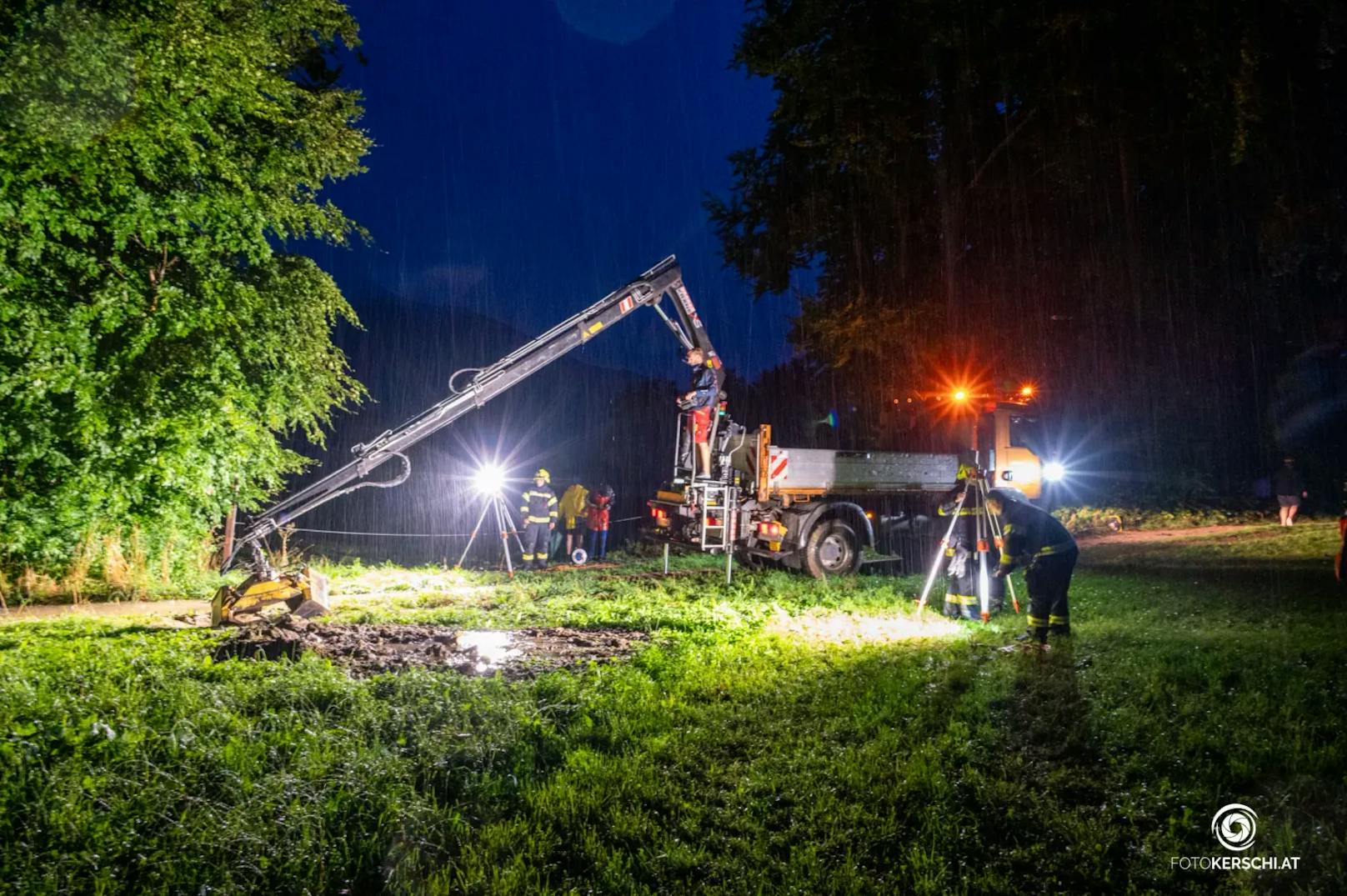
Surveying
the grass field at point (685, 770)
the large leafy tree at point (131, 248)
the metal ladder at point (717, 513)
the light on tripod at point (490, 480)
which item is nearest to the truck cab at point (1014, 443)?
the metal ladder at point (717, 513)

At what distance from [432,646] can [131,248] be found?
17.8 ft

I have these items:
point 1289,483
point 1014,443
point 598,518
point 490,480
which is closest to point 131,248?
point 490,480

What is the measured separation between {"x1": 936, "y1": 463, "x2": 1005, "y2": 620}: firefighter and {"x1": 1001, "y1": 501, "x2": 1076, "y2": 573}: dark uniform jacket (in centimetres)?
142

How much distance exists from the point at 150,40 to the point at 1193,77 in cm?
1424

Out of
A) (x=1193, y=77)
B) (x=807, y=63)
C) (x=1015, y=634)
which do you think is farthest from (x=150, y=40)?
(x=1193, y=77)

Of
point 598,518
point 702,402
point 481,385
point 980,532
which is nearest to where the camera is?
point 980,532

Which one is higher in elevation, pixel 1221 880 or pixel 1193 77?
pixel 1193 77

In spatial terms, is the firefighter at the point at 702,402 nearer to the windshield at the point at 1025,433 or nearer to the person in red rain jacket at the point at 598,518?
the person in red rain jacket at the point at 598,518

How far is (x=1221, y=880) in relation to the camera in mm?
2689

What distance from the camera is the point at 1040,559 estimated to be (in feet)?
21.0

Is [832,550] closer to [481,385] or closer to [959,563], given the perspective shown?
[959,563]

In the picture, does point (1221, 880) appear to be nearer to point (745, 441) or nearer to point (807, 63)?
point (745, 441)

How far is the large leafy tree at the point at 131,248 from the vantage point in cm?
594

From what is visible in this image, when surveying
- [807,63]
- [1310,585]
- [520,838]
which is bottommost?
[520,838]
